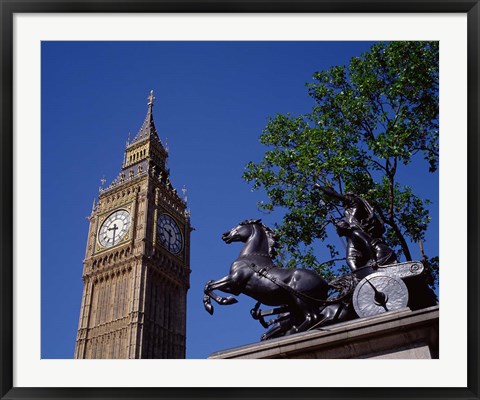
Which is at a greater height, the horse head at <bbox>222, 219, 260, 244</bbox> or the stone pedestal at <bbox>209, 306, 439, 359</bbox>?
the horse head at <bbox>222, 219, 260, 244</bbox>

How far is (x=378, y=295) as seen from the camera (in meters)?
7.52

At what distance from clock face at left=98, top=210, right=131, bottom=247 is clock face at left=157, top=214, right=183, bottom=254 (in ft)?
11.3

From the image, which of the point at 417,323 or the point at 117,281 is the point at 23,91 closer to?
the point at 417,323

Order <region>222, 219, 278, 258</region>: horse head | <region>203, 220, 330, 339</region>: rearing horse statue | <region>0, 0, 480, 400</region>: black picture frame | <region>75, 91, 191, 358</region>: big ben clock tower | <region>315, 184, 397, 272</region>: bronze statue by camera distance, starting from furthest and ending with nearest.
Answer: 1. <region>75, 91, 191, 358</region>: big ben clock tower
2. <region>222, 219, 278, 258</region>: horse head
3. <region>315, 184, 397, 272</region>: bronze statue
4. <region>203, 220, 330, 339</region>: rearing horse statue
5. <region>0, 0, 480, 400</region>: black picture frame

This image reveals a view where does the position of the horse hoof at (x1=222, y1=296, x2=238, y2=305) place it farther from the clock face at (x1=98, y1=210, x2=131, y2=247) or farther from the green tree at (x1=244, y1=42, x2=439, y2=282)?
the clock face at (x1=98, y1=210, x2=131, y2=247)

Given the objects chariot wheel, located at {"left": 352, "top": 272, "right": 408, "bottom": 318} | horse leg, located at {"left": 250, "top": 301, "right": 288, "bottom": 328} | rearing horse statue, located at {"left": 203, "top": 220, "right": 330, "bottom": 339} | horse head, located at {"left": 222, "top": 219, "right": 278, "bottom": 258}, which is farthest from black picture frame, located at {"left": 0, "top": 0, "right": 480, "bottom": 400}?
horse head, located at {"left": 222, "top": 219, "right": 278, "bottom": 258}

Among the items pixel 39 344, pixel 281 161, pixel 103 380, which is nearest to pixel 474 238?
pixel 103 380

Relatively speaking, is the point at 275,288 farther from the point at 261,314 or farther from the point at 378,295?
the point at 378,295

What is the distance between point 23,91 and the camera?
584cm

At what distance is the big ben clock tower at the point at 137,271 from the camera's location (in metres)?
61.2

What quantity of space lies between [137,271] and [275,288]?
55296mm

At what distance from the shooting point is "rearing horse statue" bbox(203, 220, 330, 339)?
8195mm

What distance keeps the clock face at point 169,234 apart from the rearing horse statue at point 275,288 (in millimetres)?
57059

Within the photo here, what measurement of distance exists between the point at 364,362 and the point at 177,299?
63100mm
